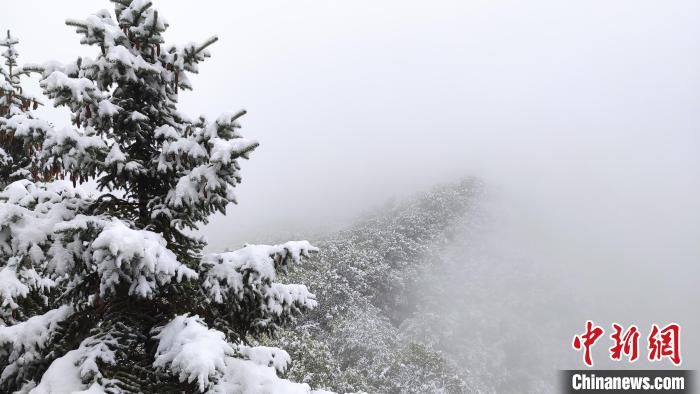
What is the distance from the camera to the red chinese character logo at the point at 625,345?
21.6m

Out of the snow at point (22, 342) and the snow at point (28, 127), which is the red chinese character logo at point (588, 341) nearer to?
the snow at point (22, 342)

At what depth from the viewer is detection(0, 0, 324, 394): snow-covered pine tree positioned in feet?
Result: 10.4

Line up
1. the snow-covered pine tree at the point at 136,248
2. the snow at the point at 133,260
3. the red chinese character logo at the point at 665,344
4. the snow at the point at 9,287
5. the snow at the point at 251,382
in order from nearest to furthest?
the snow at the point at 133,260 → the snow-covered pine tree at the point at 136,248 → the snow at the point at 251,382 → the snow at the point at 9,287 → the red chinese character logo at the point at 665,344

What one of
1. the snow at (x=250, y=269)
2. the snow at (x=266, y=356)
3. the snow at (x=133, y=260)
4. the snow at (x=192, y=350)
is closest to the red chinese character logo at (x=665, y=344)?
the snow at (x=266, y=356)

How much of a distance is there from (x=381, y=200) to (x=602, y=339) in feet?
67.9

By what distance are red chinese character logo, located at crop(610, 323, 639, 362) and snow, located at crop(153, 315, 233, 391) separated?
2330 centimetres

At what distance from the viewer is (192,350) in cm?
285

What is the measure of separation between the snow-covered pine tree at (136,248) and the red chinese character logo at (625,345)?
2275 cm

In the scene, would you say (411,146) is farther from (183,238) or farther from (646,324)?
(183,238)

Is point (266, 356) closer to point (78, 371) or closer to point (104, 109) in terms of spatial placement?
point (78, 371)

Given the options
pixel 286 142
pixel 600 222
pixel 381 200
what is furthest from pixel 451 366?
pixel 286 142

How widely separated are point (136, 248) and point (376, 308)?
62.6 feet

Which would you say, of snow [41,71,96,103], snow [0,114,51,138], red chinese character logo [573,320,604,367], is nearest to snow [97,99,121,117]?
snow [41,71,96,103]

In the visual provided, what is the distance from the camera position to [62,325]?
3.72 meters
